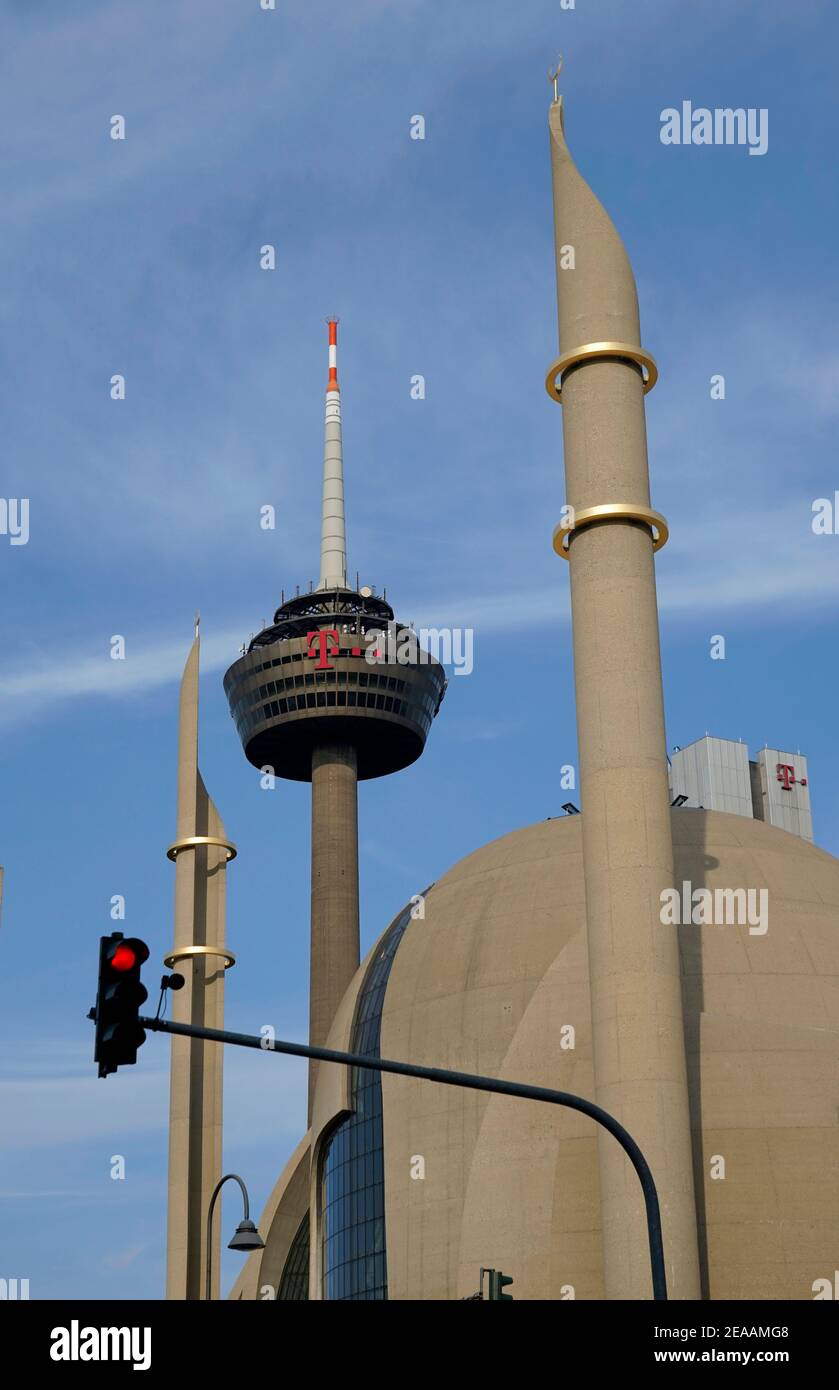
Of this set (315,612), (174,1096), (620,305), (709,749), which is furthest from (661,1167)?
(315,612)

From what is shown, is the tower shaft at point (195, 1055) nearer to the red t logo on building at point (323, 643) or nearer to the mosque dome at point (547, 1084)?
the mosque dome at point (547, 1084)

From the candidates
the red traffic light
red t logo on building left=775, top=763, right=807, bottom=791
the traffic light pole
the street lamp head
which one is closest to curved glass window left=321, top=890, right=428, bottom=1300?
the street lamp head

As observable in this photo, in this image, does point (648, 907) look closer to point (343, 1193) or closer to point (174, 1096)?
point (343, 1193)

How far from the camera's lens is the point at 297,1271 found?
71.8 metres

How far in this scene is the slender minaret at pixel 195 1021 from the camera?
2496 inches

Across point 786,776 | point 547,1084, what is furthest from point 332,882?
point 547,1084

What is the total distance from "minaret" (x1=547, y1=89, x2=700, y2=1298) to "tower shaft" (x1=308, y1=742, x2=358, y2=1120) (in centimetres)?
6333

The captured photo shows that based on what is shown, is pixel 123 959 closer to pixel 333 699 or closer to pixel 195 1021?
pixel 195 1021

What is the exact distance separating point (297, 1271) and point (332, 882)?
40.0 metres

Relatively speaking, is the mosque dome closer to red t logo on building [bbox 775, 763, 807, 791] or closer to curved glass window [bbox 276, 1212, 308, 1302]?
curved glass window [bbox 276, 1212, 308, 1302]

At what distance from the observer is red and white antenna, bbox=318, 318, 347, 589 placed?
401 ft

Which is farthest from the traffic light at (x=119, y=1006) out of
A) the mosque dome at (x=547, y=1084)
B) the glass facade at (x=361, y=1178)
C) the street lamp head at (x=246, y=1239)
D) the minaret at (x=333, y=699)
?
the minaret at (x=333, y=699)

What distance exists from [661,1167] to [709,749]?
218 ft
